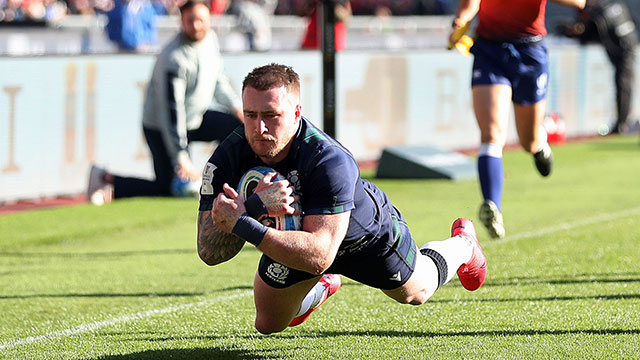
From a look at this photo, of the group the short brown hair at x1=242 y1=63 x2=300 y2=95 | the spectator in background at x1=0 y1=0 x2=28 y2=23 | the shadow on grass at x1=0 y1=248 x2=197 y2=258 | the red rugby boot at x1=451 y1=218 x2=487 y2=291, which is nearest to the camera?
the short brown hair at x1=242 y1=63 x2=300 y2=95

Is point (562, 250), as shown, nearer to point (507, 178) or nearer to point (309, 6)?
point (507, 178)

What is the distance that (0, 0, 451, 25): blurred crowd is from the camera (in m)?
26.1

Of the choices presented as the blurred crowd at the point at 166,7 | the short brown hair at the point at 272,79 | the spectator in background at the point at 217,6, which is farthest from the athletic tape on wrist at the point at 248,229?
the spectator in background at the point at 217,6

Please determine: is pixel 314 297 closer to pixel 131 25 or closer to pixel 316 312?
pixel 316 312

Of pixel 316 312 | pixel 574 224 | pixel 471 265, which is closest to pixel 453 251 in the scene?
pixel 471 265

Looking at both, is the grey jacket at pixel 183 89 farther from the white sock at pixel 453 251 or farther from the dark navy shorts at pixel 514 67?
the white sock at pixel 453 251

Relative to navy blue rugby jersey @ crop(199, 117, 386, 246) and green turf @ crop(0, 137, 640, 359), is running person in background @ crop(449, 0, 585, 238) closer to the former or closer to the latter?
green turf @ crop(0, 137, 640, 359)

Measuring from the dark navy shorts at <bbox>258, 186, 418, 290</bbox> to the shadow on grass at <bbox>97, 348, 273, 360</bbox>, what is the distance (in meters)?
0.35

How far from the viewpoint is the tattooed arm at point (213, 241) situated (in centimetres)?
479

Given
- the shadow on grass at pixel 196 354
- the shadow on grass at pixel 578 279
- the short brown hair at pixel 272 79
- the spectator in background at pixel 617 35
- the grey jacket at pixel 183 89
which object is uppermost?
the short brown hair at pixel 272 79

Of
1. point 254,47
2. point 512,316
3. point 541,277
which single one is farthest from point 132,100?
point 254,47

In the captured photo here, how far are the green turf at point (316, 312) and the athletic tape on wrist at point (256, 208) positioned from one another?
913 mm

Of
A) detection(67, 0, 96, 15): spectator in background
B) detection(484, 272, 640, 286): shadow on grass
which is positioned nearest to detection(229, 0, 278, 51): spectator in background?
detection(67, 0, 96, 15): spectator in background

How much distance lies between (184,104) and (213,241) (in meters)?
6.42
